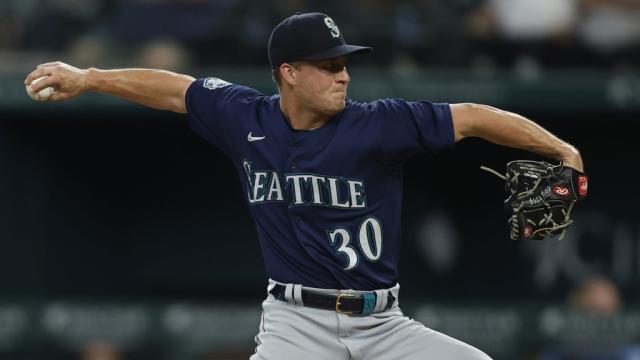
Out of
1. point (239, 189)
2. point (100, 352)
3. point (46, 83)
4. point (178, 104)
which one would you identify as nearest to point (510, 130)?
point (178, 104)

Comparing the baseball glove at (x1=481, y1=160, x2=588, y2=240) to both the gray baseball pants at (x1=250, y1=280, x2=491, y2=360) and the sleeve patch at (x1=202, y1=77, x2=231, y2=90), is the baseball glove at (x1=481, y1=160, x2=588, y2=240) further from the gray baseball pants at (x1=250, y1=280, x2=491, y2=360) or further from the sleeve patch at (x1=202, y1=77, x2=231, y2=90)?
the sleeve patch at (x1=202, y1=77, x2=231, y2=90)

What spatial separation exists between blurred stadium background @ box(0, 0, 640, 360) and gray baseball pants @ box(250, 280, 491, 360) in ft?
13.3

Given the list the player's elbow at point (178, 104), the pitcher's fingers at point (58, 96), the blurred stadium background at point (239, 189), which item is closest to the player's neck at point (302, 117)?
Answer: the player's elbow at point (178, 104)

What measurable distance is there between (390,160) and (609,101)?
209 inches

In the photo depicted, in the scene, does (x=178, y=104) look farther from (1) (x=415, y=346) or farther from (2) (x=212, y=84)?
(1) (x=415, y=346)

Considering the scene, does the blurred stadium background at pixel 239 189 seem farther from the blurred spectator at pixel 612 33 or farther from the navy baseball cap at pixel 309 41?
the navy baseball cap at pixel 309 41

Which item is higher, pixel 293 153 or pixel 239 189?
pixel 293 153

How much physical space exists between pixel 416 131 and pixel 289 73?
53 centimetres

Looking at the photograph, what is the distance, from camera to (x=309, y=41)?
16.1ft

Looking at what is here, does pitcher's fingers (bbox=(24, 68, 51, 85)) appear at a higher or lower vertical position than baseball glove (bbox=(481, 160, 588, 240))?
higher

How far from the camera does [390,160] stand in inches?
192

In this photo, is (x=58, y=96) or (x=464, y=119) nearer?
(x=464, y=119)

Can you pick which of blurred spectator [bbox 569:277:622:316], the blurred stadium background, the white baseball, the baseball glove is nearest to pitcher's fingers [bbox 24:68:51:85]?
the white baseball

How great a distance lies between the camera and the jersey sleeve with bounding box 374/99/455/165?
4.81 meters
